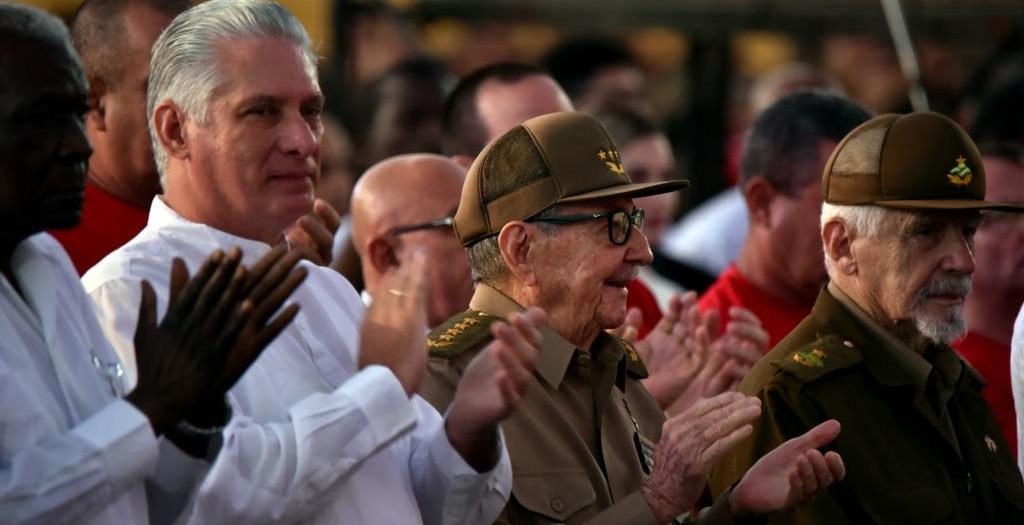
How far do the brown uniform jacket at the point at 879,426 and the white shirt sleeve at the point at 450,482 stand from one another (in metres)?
1.04

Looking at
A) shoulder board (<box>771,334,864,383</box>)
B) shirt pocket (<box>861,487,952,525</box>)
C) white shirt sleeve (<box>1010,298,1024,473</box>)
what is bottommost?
shirt pocket (<box>861,487,952,525</box>)

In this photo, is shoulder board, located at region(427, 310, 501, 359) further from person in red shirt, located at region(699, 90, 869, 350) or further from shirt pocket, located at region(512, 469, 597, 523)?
person in red shirt, located at region(699, 90, 869, 350)

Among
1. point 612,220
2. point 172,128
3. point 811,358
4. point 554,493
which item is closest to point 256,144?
point 172,128

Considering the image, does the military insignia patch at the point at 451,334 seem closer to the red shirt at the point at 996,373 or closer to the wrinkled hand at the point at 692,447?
the wrinkled hand at the point at 692,447

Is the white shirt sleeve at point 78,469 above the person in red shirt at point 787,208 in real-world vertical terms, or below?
above

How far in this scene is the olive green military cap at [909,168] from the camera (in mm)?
4930

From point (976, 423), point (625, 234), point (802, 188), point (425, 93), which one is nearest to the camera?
point (625, 234)

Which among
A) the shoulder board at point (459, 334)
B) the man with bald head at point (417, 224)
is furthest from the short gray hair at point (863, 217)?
the shoulder board at point (459, 334)

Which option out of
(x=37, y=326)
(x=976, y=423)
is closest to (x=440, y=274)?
(x=976, y=423)

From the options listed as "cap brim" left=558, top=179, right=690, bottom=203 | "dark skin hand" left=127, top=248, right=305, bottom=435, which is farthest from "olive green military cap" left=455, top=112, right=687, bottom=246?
Result: "dark skin hand" left=127, top=248, right=305, bottom=435

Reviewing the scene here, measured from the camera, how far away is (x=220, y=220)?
12.9ft

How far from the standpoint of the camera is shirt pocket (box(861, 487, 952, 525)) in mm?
4578

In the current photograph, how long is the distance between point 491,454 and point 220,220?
2.50 feet

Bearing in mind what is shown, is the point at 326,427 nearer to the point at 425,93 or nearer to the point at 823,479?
the point at 823,479
